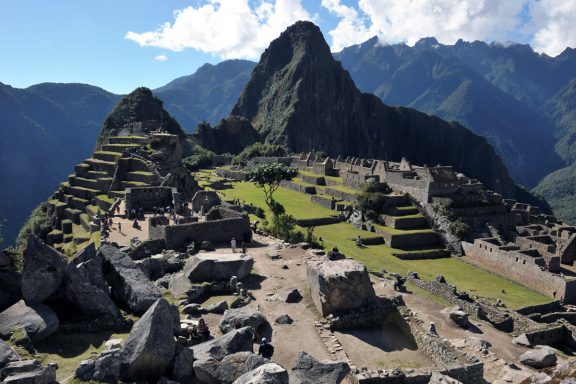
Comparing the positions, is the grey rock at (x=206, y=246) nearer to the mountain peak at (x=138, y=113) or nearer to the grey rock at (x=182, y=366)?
the grey rock at (x=182, y=366)

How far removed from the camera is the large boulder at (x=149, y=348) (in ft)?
34.5

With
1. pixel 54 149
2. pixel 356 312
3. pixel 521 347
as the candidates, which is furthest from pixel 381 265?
pixel 54 149

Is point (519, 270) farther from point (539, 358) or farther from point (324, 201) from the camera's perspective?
point (324, 201)

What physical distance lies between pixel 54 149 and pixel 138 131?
377ft

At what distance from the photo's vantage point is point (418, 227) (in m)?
49.6

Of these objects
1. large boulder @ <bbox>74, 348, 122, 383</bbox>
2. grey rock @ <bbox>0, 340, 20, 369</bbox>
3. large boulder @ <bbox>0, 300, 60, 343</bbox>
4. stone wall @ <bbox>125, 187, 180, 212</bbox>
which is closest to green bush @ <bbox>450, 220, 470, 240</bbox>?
stone wall @ <bbox>125, 187, 180, 212</bbox>

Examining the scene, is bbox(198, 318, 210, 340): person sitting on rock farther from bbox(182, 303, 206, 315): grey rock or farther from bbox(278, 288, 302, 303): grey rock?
bbox(278, 288, 302, 303): grey rock

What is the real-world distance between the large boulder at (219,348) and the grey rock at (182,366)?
0.15 metres

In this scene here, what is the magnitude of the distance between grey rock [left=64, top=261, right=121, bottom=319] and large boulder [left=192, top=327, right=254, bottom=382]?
2.98 meters

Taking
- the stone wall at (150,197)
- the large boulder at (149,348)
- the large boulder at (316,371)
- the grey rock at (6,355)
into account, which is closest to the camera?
the grey rock at (6,355)

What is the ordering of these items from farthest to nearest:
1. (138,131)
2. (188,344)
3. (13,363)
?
(138,131) → (188,344) → (13,363)

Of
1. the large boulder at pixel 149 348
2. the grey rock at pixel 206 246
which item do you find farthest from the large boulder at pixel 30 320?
the grey rock at pixel 206 246

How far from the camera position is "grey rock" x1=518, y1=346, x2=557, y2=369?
17.0 m

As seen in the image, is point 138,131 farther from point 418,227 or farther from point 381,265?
point 381,265
